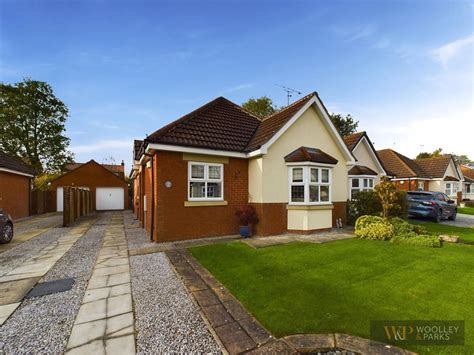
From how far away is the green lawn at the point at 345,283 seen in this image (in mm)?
3326

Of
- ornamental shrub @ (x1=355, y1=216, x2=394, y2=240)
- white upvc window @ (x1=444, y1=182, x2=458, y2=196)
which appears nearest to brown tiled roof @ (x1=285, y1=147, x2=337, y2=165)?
ornamental shrub @ (x1=355, y1=216, x2=394, y2=240)

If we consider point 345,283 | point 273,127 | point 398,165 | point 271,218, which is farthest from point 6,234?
point 398,165

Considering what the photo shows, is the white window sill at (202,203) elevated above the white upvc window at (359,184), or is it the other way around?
the white upvc window at (359,184)

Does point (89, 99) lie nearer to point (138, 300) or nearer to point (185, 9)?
point (185, 9)

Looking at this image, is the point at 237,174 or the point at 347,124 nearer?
the point at 237,174

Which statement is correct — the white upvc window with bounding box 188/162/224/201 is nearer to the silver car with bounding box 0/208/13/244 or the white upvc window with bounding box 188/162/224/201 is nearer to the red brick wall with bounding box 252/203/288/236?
the red brick wall with bounding box 252/203/288/236

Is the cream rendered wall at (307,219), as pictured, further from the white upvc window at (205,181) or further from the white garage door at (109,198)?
the white garage door at (109,198)

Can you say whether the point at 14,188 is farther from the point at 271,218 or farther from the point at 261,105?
the point at 261,105

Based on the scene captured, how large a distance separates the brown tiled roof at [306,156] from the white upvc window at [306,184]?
1.15 ft

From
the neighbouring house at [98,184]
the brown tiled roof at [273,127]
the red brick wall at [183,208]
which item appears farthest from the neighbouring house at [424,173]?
the neighbouring house at [98,184]

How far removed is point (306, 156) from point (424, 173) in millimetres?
24592

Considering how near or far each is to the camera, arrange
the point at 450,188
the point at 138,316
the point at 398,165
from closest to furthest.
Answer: the point at 138,316
the point at 398,165
the point at 450,188

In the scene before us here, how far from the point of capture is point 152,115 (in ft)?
A: 49.6

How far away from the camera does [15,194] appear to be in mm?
17234
